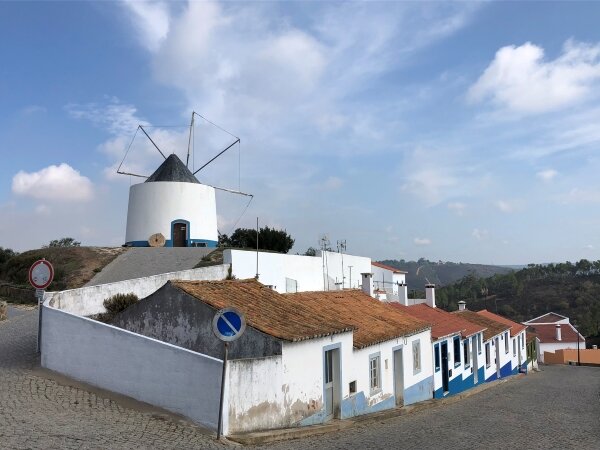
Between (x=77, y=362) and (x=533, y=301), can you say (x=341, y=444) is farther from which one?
(x=533, y=301)

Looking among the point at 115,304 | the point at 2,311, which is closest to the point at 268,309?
the point at 115,304

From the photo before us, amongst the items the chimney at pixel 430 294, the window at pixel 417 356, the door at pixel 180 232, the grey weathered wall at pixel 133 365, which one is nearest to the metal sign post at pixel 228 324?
the grey weathered wall at pixel 133 365

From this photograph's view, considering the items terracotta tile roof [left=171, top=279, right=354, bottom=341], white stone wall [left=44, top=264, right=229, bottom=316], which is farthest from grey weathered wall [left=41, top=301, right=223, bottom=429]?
white stone wall [left=44, top=264, right=229, bottom=316]

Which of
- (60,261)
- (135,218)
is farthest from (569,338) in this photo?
(60,261)

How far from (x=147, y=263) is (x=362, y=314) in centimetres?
1413

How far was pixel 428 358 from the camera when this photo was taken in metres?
20.5

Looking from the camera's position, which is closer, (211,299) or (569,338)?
(211,299)

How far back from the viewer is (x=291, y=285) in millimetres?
26906

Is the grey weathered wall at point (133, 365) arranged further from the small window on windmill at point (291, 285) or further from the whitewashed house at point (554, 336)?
the whitewashed house at point (554, 336)

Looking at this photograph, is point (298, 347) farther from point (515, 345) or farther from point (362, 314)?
point (515, 345)

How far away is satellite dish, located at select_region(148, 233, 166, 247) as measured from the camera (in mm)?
36000

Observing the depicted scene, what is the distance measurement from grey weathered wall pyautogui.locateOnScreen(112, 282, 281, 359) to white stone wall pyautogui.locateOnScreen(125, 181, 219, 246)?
2396 centimetres

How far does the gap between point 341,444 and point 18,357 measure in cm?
751

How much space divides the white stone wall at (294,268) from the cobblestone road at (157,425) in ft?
30.1
